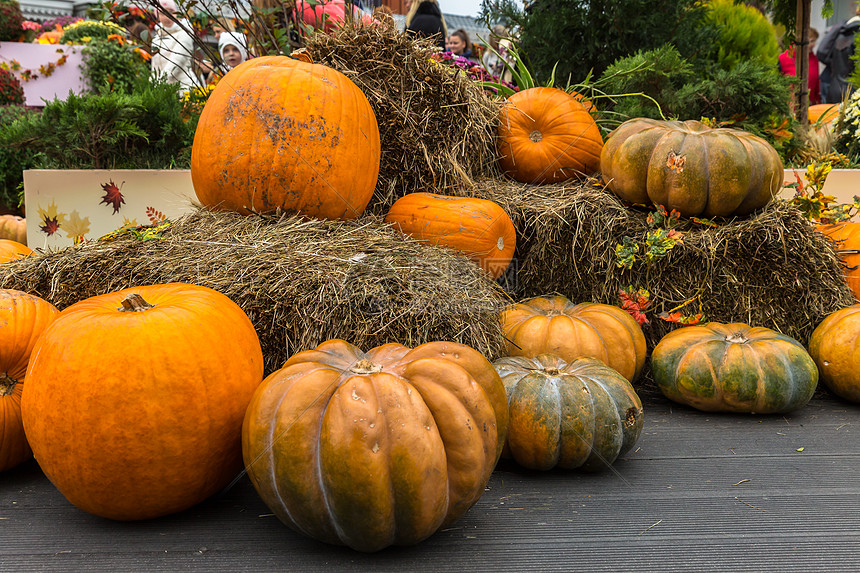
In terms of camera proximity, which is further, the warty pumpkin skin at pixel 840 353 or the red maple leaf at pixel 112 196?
the red maple leaf at pixel 112 196

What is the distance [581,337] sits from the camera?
2.67m

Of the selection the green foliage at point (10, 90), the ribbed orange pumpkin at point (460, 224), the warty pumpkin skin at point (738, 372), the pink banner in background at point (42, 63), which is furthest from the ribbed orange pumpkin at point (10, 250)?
the green foliage at point (10, 90)

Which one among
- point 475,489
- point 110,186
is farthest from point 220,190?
point 475,489

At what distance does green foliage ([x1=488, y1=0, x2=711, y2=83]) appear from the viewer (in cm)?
509

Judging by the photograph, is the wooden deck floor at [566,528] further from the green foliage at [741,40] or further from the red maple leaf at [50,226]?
the green foliage at [741,40]

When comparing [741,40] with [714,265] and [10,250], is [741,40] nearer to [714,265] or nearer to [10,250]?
[714,265]

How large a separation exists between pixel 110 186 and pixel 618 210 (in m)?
2.96

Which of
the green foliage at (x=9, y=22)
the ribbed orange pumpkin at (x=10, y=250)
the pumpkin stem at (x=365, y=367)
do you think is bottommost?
the ribbed orange pumpkin at (x=10, y=250)

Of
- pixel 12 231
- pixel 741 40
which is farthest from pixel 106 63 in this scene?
pixel 741 40

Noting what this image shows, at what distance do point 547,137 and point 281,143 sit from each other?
1798 mm

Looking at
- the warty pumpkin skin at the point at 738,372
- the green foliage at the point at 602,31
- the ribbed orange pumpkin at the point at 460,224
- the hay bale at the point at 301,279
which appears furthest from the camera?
the green foliage at the point at 602,31

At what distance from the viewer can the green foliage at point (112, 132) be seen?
3920mm

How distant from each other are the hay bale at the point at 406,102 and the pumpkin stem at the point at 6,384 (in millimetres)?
1800

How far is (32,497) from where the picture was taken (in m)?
1.89
